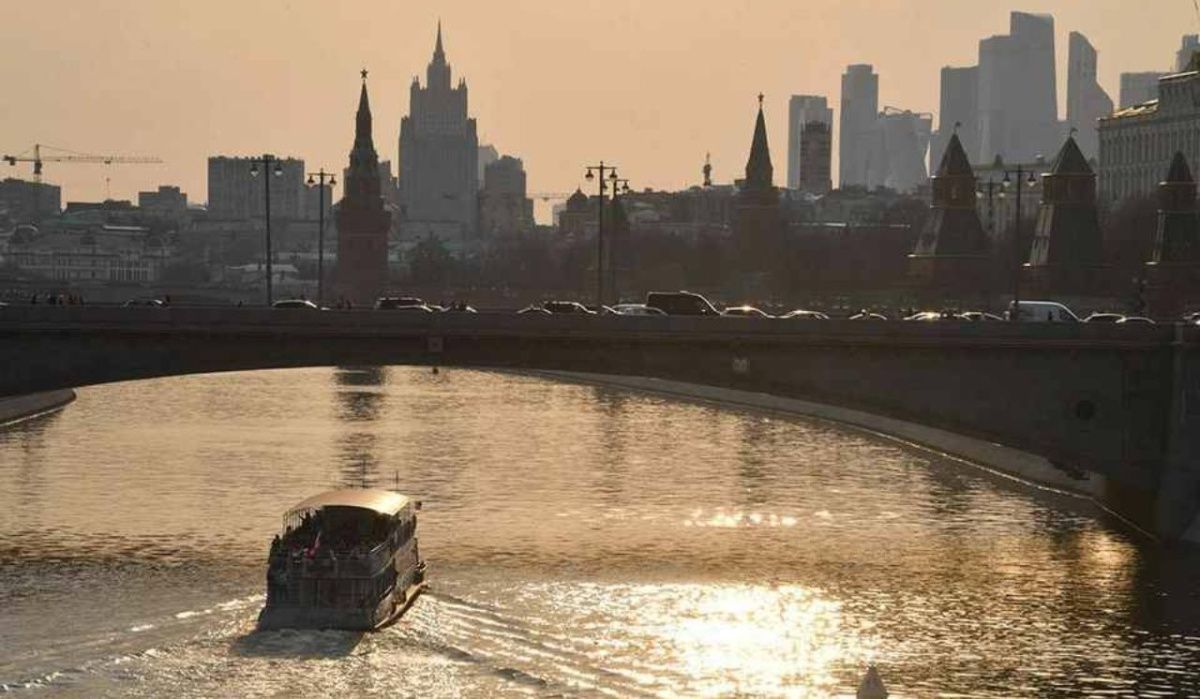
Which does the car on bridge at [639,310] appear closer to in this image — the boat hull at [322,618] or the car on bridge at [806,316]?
the car on bridge at [806,316]

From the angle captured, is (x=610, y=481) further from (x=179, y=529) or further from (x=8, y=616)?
(x=8, y=616)

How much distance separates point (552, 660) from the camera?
61.0 metres

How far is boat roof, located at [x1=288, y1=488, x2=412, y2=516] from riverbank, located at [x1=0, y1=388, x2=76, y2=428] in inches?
1756

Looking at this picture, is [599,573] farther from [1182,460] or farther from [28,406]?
[28,406]

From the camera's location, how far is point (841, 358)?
82.1 metres

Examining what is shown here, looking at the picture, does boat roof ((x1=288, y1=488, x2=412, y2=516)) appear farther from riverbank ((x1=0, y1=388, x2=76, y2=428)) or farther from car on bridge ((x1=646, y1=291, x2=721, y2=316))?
riverbank ((x1=0, y1=388, x2=76, y2=428))

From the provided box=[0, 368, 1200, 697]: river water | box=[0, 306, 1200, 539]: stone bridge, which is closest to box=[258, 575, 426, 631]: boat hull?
box=[0, 368, 1200, 697]: river water

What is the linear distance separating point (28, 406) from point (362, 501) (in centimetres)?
5667

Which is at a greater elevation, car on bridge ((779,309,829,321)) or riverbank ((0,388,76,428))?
car on bridge ((779,309,829,321))

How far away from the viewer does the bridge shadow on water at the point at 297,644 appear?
203ft

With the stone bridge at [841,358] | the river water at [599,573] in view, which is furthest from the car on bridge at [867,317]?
the river water at [599,573]

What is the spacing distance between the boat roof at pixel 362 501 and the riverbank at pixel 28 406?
146 ft

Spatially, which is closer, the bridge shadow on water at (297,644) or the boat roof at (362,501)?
the bridge shadow on water at (297,644)

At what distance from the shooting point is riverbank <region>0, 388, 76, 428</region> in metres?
118
